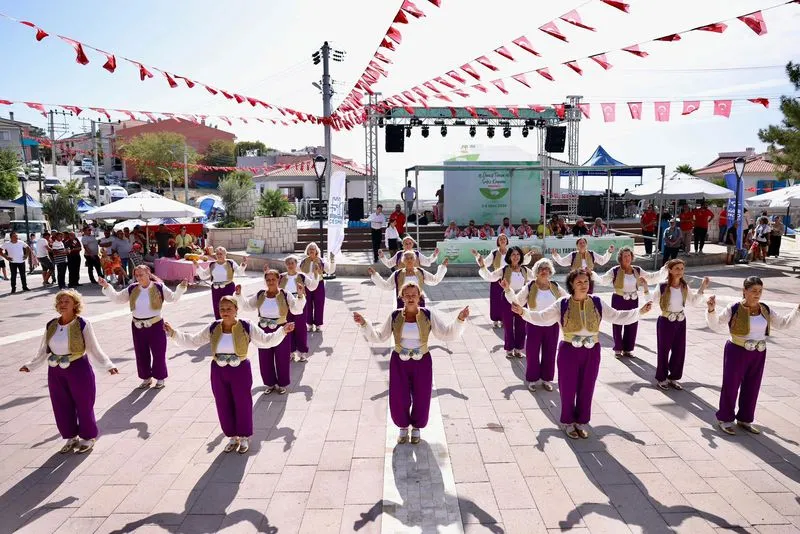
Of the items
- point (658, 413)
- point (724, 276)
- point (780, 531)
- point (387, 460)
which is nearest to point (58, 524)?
point (387, 460)

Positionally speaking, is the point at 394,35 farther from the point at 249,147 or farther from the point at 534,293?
the point at 249,147

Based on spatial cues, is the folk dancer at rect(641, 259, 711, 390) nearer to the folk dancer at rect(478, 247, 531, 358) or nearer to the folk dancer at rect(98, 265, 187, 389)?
the folk dancer at rect(478, 247, 531, 358)

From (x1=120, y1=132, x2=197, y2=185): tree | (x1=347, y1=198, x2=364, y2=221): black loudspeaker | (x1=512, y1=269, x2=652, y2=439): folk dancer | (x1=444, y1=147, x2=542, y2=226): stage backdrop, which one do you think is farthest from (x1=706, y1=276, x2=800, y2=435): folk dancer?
(x1=120, y1=132, x2=197, y2=185): tree

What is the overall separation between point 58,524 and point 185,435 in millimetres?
1615

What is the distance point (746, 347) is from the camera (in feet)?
17.5

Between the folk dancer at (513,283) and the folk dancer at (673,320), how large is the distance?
193cm

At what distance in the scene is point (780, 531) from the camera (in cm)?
397

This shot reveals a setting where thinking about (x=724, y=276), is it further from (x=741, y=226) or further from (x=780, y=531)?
(x=780, y=531)

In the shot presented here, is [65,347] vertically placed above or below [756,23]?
below

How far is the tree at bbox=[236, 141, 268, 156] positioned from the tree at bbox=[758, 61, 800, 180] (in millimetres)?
56728

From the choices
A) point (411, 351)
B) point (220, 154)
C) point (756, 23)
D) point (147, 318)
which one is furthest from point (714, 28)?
point (220, 154)

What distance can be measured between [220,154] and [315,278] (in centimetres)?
5762

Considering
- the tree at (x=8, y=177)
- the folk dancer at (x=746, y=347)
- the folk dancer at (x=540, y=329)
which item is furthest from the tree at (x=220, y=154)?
the folk dancer at (x=746, y=347)

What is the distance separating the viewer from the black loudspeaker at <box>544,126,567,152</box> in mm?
23500
